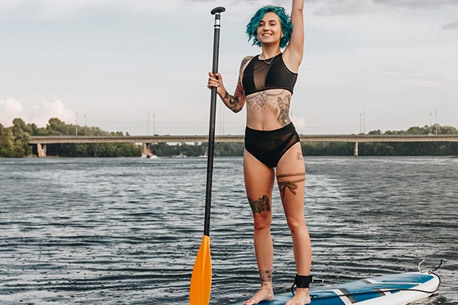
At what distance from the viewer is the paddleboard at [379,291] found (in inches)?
261

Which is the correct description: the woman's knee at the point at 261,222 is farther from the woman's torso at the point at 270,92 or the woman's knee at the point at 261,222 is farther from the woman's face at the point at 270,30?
the woman's face at the point at 270,30

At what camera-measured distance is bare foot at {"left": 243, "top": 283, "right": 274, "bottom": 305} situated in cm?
647

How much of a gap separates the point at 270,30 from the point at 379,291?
9.31 feet

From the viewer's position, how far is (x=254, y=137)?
6266 millimetres

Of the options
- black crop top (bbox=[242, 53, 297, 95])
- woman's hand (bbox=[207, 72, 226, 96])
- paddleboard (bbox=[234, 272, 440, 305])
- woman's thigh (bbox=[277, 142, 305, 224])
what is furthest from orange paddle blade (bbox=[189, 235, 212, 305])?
black crop top (bbox=[242, 53, 297, 95])

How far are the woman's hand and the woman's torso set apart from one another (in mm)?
375

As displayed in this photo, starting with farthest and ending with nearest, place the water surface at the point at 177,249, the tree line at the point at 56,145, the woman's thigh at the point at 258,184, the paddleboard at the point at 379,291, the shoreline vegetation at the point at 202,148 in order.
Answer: the shoreline vegetation at the point at 202,148
the tree line at the point at 56,145
the water surface at the point at 177,249
the paddleboard at the point at 379,291
the woman's thigh at the point at 258,184

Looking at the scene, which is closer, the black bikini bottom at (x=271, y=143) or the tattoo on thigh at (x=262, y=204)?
the black bikini bottom at (x=271, y=143)

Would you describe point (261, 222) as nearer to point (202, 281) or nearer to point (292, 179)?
point (292, 179)

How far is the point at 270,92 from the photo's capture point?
6188mm

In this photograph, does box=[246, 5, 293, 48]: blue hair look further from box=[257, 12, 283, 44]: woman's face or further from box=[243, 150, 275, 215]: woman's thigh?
box=[243, 150, 275, 215]: woman's thigh

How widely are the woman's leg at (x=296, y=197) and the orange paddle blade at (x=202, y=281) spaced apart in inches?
30.6

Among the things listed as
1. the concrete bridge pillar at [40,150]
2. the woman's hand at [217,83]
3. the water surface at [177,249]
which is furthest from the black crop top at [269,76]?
the concrete bridge pillar at [40,150]

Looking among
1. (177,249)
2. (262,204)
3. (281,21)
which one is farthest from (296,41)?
(177,249)
